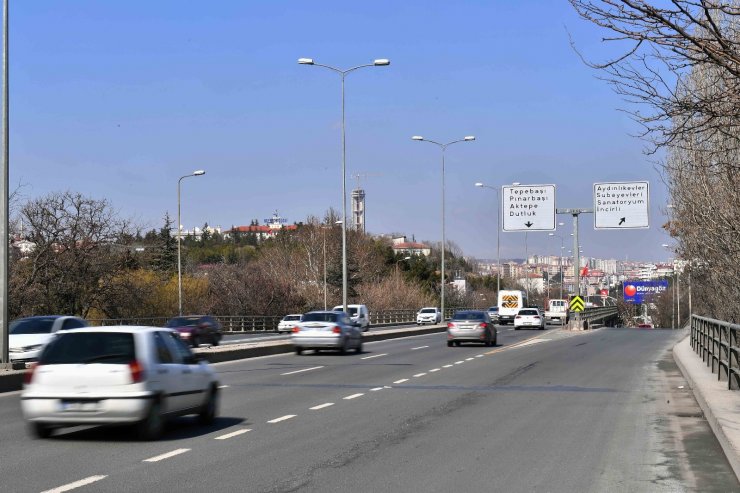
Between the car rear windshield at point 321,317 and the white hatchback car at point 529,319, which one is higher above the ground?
the car rear windshield at point 321,317

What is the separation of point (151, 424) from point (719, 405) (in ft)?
28.3

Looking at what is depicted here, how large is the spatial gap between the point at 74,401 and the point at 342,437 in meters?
3.43

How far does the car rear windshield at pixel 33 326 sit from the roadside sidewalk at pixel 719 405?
56.4 feet

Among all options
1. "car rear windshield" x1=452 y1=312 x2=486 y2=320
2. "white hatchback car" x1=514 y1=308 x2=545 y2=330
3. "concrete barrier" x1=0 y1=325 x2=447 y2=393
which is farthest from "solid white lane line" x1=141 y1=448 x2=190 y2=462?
"white hatchback car" x1=514 y1=308 x2=545 y2=330

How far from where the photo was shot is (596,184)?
55656mm

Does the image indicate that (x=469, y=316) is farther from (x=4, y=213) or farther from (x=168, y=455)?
(x=168, y=455)

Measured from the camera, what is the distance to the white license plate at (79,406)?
1225 centimetres

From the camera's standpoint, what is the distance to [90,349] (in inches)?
498

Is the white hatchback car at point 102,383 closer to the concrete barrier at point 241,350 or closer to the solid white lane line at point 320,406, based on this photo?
the solid white lane line at point 320,406

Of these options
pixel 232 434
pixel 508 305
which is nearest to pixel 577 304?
pixel 508 305

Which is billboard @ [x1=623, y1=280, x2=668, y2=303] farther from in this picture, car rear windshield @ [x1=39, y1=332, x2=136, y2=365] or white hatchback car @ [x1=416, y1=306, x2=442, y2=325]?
car rear windshield @ [x1=39, y1=332, x2=136, y2=365]

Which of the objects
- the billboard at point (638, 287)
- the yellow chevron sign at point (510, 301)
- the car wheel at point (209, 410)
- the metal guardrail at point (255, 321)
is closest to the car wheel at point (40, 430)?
the car wheel at point (209, 410)

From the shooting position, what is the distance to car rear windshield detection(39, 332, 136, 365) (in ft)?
41.0

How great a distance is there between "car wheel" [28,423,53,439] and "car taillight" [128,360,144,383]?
51.3 inches
